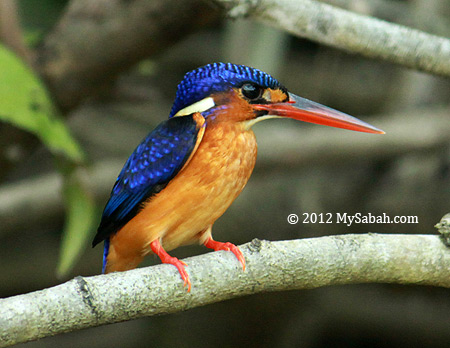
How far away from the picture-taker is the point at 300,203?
3.65 metres


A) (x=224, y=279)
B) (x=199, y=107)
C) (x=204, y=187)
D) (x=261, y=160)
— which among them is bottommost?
(x=261, y=160)

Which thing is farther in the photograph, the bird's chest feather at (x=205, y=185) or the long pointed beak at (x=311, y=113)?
the bird's chest feather at (x=205, y=185)

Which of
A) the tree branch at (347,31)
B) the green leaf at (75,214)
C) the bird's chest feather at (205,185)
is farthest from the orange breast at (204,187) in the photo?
the green leaf at (75,214)

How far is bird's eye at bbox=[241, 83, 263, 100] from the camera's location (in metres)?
1.51

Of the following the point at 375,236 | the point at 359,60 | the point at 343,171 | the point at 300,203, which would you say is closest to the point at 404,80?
the point at 359,60

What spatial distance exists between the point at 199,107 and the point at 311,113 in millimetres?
305

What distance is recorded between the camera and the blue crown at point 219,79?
4.91 feet

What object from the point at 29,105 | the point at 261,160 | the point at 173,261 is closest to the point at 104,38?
the point at 29,105

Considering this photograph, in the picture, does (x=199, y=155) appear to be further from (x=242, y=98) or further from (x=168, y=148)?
(x=242, y=98)

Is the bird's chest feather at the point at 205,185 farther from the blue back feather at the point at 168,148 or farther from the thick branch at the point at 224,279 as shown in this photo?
the thick branch at the point at 224,279

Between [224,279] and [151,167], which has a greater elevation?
[151,167]

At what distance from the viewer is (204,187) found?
158 centimetres

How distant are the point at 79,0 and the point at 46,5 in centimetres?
85

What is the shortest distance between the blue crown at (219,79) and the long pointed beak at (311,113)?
2.2 inches
